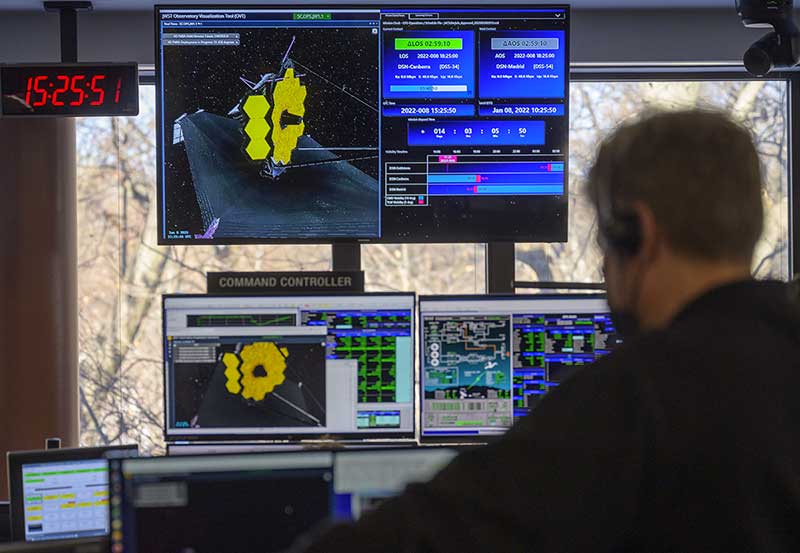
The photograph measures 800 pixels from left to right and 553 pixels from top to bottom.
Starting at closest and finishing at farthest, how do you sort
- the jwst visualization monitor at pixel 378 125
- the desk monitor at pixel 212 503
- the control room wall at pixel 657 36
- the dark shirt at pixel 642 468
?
the dark shirt at pixel 642 468, the desk monitor at pixel 212 503, the jwst visualization monitor at pixel 378 125, the control room wall at pixel 657 36

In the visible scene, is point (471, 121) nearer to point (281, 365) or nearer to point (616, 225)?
point (281, 365)

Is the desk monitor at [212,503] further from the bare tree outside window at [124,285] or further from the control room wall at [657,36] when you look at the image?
the control room wall at [657,36]

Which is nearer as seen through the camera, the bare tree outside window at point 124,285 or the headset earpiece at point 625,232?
the headset earpiece at point 625,232

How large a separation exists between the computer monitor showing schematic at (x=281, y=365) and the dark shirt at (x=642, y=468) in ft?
5.04

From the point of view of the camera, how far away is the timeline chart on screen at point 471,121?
2750mm

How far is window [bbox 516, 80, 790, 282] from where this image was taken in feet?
14.0

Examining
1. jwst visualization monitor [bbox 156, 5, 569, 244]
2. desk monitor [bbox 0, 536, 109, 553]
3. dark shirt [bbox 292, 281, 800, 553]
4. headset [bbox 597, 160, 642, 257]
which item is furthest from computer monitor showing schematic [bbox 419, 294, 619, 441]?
dark shirt [bbox 292, 281, 800, 553]

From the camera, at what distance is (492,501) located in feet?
2.88

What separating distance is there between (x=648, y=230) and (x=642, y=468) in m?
0.26

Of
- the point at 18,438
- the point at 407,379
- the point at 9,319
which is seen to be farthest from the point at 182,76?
the point at 18,438

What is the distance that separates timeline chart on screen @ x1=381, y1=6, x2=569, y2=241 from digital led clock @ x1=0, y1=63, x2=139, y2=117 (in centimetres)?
88

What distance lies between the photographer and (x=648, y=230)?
101cm

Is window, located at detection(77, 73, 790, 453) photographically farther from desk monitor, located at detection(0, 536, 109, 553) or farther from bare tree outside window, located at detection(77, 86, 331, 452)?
desk monitor, located at detection(0, 536, 109, 553)

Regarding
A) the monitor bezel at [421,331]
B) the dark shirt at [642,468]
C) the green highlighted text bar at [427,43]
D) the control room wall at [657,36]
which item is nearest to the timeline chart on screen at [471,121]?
the green highlighted text bar at [427,43]
